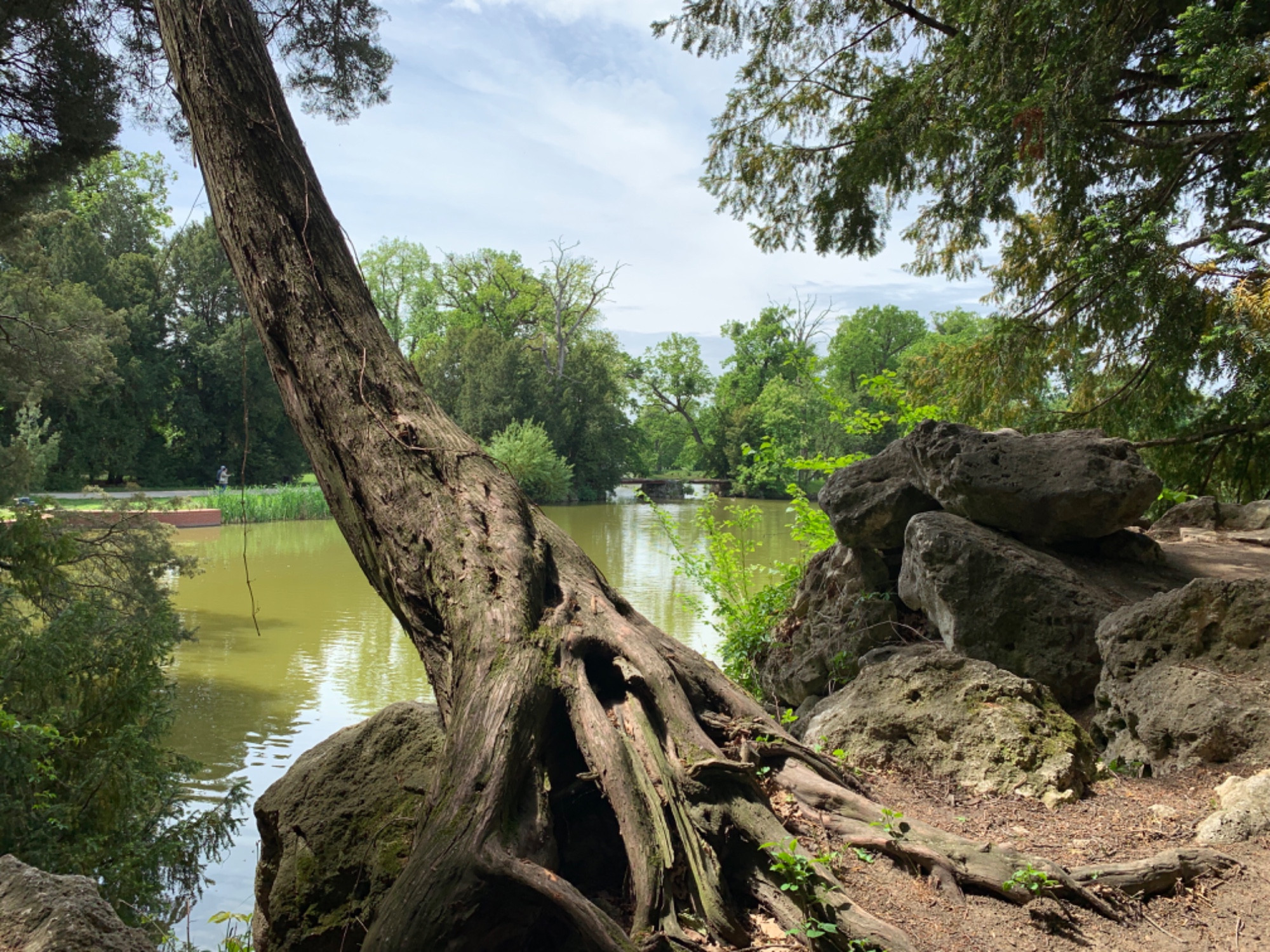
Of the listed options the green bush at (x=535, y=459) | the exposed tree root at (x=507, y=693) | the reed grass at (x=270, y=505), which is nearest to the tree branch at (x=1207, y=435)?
the exposed tree root at (x=507, y=693)

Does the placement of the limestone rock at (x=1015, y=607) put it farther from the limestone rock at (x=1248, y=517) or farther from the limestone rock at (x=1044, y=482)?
the limestone rock at (x=1248, y=517)

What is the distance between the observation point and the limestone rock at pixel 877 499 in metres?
4.74

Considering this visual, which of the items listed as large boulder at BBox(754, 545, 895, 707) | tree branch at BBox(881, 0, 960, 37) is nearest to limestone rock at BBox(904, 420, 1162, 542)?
large boulder at BBox(754, 545, 895, 707)

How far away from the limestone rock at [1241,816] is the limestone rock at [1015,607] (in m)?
1.24

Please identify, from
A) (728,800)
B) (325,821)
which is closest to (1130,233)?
(728,800)

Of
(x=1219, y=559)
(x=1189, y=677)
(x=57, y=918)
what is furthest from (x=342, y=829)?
(x=1219, y=559)

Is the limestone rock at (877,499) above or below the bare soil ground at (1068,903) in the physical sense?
above

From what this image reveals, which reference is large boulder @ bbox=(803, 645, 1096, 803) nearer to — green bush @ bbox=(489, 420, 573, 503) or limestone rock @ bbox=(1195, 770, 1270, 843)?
limestone rock @ bbox=(1195, 770, 1270, 843)

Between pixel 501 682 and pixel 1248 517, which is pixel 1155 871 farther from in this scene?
pixel 1248 517

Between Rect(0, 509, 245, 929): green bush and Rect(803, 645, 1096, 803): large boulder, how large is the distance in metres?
4.51

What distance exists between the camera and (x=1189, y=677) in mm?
2891

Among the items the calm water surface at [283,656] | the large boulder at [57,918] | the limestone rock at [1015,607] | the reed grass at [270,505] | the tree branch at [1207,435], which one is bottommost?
the calm water surface at [283,656]

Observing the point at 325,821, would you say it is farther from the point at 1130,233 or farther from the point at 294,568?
the point at 294,568

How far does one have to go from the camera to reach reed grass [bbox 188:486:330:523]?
2464 centimetres
